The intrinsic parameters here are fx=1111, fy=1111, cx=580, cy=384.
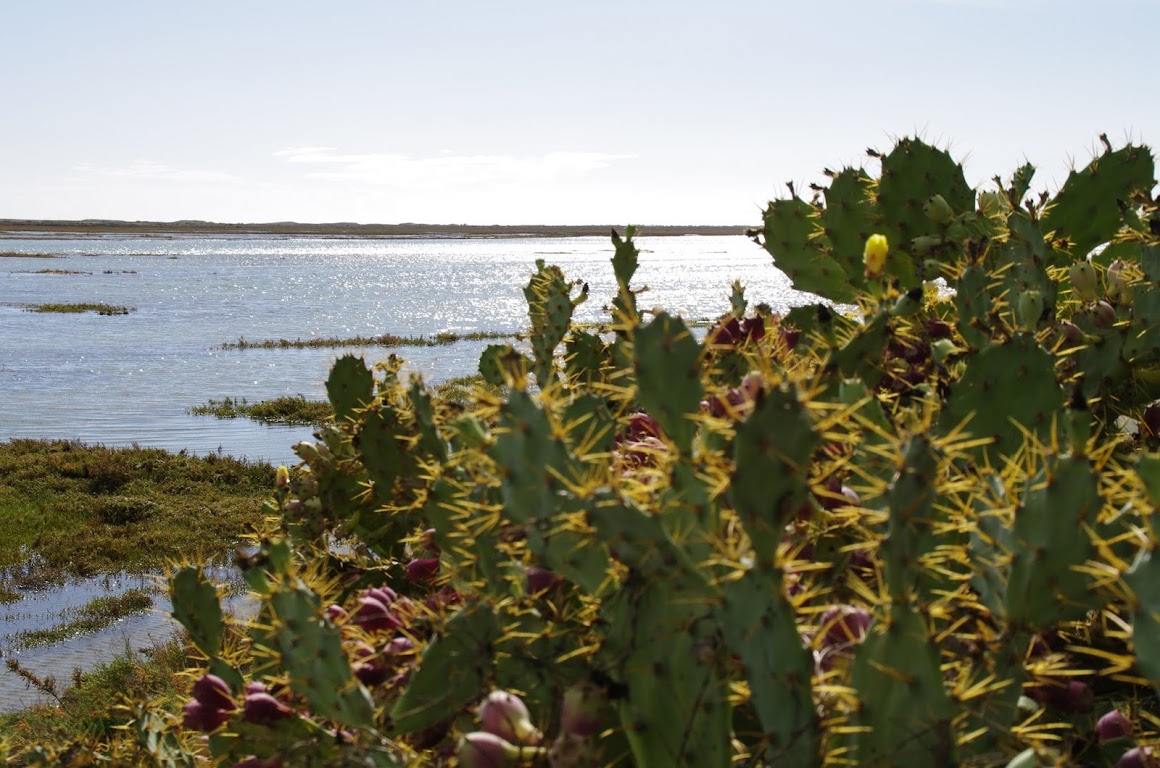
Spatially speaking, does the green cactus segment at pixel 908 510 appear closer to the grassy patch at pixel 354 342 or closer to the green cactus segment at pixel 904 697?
the green cactus segment at pixel 904 697

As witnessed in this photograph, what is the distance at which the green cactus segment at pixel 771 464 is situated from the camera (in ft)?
4.63

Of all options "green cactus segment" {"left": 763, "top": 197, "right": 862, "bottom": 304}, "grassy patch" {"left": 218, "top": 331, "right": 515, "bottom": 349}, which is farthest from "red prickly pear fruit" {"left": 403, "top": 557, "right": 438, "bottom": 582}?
"grassy patch" {"left": 218, "top": 331, "right": 515, "bottom": 349}

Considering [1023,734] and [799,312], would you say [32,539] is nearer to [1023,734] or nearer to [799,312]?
[799,312]

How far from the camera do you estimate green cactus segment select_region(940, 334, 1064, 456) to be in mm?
2391

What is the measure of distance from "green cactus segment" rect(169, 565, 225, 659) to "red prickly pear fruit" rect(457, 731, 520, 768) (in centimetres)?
120

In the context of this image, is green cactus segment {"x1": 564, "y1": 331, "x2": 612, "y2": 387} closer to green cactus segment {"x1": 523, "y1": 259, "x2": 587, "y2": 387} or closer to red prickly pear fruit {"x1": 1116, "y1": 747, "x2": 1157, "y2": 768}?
green cactus segment {"x1": 523, "y1": 259, "x2": 587, "y2": 387}

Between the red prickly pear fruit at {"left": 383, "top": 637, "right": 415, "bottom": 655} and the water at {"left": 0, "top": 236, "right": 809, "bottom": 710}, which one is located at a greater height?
the red prickly pear fruit at {"left": 383, "top": 637, "right": 415, "bottom": 655}

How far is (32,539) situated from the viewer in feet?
57.4

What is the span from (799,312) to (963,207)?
897 mm

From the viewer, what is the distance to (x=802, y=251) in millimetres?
4523

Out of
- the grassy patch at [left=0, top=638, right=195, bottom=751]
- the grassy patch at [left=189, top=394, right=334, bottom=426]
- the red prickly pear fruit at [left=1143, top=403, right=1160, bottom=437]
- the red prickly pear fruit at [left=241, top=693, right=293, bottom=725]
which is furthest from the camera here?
the grassy patch at [left=189, top=394, right=334, bottom=426]

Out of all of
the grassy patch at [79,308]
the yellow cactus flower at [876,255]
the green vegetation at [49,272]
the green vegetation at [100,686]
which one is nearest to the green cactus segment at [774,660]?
the yellow cactus flower at [876,255]

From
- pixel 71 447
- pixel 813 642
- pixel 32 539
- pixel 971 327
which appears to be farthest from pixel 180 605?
pixel 71 447

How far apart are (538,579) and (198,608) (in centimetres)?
112
